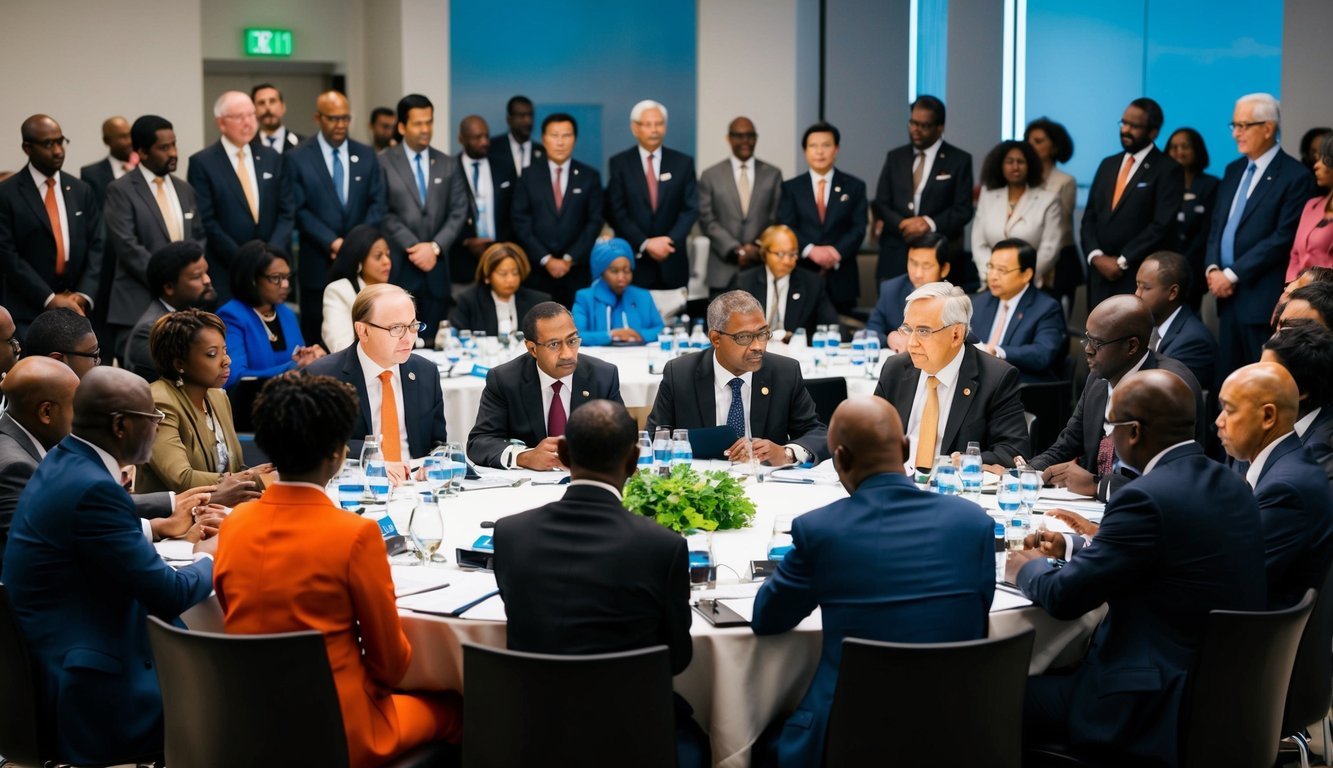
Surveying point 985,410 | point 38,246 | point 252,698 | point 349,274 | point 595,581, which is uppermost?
point 38,246

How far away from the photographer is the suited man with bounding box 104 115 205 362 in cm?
872

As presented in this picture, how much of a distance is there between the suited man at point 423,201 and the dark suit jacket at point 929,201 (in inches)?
118

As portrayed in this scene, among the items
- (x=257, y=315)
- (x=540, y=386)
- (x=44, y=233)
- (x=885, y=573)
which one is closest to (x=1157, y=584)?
(x=885, y=573)

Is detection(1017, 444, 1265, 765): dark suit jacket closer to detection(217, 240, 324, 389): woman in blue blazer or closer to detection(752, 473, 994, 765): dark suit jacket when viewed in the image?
detection(752, 473, 994, 765): dark suit jacket

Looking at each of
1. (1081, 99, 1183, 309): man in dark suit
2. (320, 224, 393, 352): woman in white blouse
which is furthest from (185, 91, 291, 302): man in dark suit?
(1081, 99, 1183, 309): man in dark suit

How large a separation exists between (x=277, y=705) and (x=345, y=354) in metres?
2.77

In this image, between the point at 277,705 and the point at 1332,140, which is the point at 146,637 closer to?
the point at 277,705

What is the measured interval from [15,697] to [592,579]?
149cm

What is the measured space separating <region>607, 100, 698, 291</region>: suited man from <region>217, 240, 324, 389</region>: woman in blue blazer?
10.5ft

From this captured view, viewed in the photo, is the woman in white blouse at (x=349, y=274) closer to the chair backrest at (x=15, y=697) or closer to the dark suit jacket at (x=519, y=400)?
the dark suit jacket at (x=519, y=400)

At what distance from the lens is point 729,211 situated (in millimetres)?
10109

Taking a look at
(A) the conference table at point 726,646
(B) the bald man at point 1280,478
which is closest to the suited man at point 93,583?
(A) the conference table at point 726,646

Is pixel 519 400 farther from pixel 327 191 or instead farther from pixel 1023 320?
pixel 327 191

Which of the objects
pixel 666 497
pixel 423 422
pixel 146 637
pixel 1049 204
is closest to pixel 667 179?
pixel 1049 204
